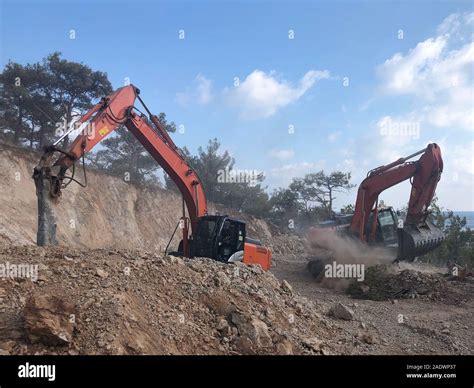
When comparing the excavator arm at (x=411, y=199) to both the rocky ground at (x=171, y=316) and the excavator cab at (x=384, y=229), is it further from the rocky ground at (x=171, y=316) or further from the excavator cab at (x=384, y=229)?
the rocky ground at (x=171, y=316)

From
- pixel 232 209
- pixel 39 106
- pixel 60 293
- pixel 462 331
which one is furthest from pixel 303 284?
pixel 232 209

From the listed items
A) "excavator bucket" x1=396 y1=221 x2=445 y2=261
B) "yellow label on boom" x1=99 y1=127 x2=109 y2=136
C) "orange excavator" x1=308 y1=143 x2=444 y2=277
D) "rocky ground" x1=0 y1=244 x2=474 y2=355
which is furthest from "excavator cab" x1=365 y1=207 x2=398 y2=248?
"yellow label on boom" x1=99 y1=127 x2=109 y2=136

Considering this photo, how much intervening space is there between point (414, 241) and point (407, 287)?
61.2 inches

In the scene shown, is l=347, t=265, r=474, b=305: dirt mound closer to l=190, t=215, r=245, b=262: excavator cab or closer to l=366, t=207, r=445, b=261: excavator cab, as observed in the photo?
l=366, t=207, r=445, b=261: excavator cab

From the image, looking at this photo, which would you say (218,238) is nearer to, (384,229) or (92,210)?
(384,229)

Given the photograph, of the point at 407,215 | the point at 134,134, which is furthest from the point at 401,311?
the point at 134,134

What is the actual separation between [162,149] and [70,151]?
2.61 metres

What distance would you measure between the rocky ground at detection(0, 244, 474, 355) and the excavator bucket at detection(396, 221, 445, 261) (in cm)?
398

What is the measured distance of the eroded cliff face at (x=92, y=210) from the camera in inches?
566

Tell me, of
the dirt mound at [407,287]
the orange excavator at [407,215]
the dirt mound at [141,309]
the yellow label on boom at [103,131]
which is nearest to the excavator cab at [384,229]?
the orange excavator at [407,215]

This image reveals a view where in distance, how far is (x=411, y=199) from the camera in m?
13.1

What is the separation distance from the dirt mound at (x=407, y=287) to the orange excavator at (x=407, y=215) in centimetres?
99

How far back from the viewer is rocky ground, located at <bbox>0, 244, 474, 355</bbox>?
4227 mm
